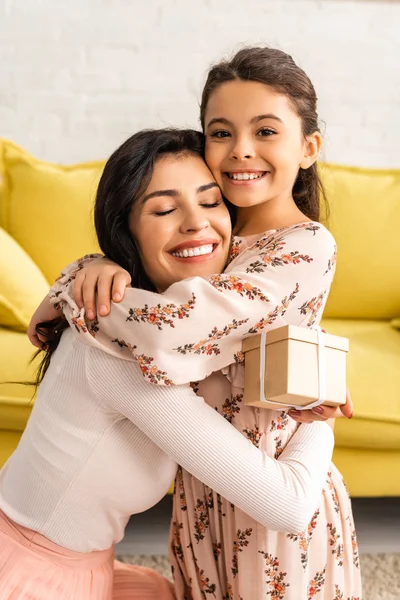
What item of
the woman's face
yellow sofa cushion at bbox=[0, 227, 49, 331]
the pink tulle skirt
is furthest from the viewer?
yellow sofa cushion at bbox=[0, 227, 49, 331]

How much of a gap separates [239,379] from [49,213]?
1.49 m

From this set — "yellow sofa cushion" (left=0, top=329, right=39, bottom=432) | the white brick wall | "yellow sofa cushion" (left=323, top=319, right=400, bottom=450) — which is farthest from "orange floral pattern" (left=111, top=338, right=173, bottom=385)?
the white brick wall

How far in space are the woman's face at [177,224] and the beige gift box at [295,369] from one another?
21cm

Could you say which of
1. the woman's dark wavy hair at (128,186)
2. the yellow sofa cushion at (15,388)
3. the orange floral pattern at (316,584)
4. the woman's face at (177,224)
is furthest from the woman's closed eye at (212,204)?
the yellow sofa cushion at (15,388)

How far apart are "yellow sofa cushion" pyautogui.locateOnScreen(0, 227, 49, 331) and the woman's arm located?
1.05 meters

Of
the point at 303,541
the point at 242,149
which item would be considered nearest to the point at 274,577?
the point at 303,541

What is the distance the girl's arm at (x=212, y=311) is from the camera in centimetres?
105

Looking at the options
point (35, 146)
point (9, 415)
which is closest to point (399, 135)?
point (35, 146)

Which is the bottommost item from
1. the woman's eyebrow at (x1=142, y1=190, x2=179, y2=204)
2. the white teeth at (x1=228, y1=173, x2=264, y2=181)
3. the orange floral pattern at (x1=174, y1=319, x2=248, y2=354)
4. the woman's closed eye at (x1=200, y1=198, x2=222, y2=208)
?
the orange floral pattern at (x1=174, y1=319, x2=248, y2=354)

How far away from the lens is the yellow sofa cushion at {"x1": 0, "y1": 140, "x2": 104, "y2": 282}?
2484 millimetres

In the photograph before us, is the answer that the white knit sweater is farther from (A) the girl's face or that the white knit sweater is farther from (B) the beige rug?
(B) the beige rug

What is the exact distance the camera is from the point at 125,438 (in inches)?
45.6

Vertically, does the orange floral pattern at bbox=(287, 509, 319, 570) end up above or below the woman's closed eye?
below

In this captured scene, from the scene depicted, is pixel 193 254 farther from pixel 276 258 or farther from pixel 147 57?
pixel 147 57
